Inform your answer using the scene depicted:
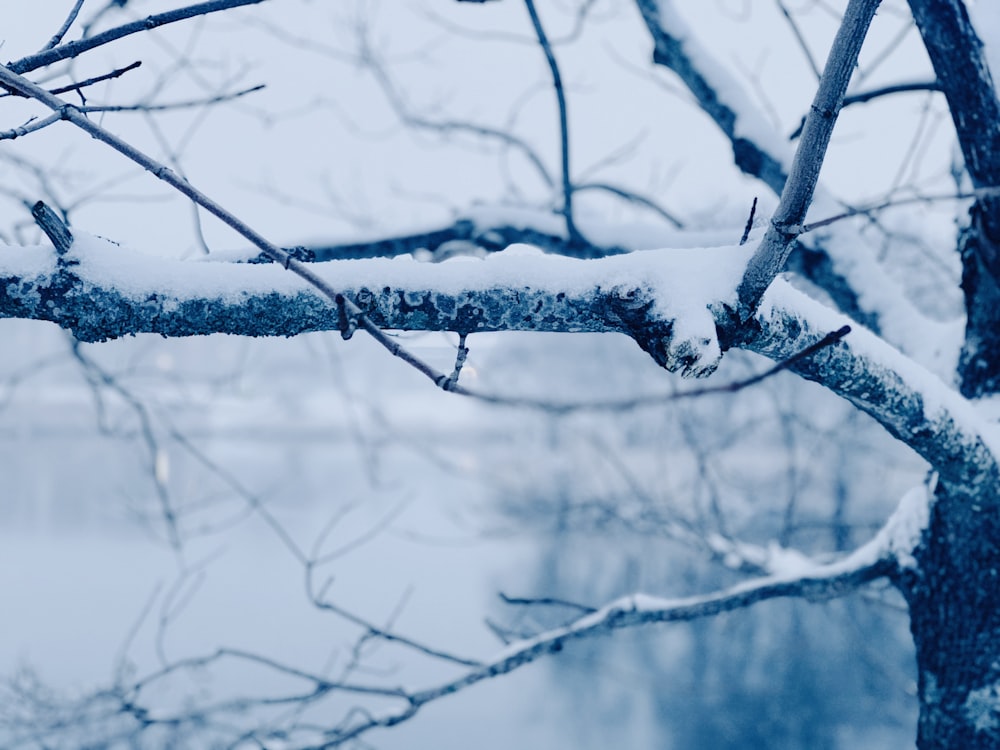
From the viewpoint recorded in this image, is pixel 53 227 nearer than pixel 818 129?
No

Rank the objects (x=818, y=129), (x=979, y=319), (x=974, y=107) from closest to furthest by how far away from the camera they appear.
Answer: (x=818, y=129) < (x=974, y=107) < (x=979, y=319)

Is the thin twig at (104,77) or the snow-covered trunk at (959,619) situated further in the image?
the snow-covered trunk at (959,619)

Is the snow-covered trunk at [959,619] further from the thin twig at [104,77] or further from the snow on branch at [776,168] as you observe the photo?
the thin twig at [104,77]

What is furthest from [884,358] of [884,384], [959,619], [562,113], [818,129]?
[562,113]

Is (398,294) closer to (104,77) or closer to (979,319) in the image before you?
(104,77)

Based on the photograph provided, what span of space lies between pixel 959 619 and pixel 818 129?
144cm

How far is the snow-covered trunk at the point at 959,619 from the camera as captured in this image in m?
1.72

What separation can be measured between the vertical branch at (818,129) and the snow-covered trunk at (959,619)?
1.03 meters

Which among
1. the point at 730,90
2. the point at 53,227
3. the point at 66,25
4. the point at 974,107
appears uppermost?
the point at 730,90

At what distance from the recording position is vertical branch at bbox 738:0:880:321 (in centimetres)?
84

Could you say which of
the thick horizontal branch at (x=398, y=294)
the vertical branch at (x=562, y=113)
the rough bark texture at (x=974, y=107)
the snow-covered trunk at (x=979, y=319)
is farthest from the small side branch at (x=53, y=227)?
the snow-covered trunk at (x=979, y=319)

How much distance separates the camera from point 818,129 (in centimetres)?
89

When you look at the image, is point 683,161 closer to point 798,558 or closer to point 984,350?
point 798,558

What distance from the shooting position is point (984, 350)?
1.91 m
